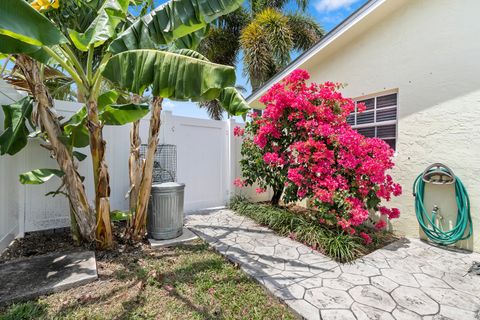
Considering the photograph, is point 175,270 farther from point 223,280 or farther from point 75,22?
point 75,22

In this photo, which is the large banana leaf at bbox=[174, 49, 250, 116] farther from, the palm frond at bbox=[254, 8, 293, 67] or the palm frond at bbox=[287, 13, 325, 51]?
the palm frond at bbox=[287, 13, 325, 51]

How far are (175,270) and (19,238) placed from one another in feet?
10.4

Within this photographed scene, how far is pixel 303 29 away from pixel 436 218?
37.1ft

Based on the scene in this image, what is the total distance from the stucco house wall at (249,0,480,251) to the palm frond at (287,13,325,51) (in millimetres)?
7790

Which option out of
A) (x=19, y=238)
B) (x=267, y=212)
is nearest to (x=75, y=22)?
(x=19, y=238)

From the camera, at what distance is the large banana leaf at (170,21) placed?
9.73 feet

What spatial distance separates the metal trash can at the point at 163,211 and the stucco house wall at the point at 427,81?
4541 millimetres

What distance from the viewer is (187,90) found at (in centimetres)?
269

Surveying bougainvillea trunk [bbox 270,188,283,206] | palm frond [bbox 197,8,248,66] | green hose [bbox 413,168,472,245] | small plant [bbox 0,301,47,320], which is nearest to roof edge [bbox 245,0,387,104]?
bougainvillea trunk [bbox 270,188,283,206]

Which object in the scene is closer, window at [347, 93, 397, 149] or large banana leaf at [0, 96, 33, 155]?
large banana leaf at [0, 96, 33, 155]

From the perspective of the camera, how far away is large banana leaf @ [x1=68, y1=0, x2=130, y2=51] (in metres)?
2.86

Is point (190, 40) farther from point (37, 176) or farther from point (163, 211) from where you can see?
point (37, 176)

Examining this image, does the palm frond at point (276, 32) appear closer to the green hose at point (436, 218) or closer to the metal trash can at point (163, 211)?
the green hose at point (436, 218)

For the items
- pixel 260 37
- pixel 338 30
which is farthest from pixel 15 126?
pixel 260 37
